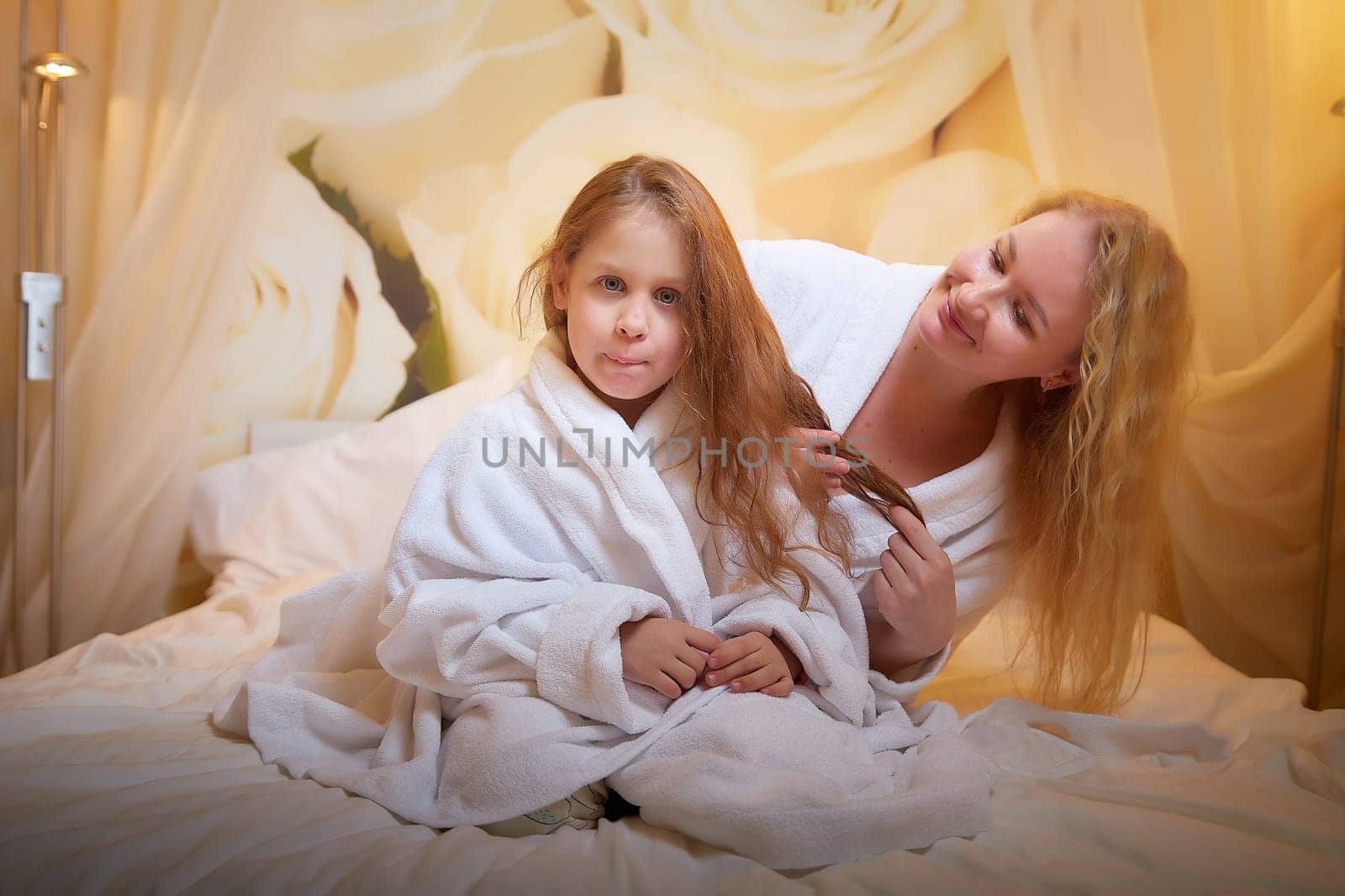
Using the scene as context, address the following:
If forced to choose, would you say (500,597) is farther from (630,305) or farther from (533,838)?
(630,305)

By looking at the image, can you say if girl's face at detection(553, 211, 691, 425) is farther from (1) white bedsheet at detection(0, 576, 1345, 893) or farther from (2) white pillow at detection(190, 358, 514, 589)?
(2) white pillow at detection(190, 358, 514, 589)

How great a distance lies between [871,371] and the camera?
4.17 feet

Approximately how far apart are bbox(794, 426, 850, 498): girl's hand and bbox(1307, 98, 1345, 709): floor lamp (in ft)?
3.34

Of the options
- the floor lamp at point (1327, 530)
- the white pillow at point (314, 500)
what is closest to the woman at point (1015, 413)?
the floor lamp at point (1327, 530)

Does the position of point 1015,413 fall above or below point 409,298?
below

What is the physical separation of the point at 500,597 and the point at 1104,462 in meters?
Answer: 0.77

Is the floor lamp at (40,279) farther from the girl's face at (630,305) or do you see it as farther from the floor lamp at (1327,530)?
the floor lamp at (1327,530)

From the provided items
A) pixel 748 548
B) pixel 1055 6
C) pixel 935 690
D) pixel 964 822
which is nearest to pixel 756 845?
pixel 964 822

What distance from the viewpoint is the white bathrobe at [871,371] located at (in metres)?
1.19

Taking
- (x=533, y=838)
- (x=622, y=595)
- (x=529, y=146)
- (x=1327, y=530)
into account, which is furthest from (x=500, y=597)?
(x=1327, y=530)

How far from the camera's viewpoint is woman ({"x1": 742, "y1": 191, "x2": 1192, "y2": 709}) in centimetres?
113

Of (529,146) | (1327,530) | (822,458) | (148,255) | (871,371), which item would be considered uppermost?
(529,146)

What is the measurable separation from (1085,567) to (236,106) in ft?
4.96

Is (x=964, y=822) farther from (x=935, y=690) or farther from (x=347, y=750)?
(x=347, y=750)
